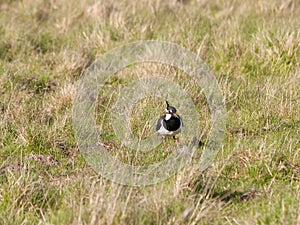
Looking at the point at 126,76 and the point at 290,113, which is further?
the point at 126,76

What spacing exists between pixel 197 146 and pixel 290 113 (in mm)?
1052

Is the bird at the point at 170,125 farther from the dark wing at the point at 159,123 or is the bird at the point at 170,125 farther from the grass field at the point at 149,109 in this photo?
the grass field at the point at 149,109

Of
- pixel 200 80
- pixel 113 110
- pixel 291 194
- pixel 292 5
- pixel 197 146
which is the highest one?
pixel 292 5

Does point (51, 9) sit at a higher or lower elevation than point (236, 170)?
higher

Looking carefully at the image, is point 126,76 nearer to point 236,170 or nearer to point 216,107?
point 216,107

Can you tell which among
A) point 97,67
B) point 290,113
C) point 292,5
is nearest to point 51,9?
point 97,67

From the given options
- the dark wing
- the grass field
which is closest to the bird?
the dark wing

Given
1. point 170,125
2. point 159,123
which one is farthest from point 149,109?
point 170,125

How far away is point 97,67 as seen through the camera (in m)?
6.81

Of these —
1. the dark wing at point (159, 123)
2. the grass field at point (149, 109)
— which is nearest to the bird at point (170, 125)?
the dark wing at point (159, 123)

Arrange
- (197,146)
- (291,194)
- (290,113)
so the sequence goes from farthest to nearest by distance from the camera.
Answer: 1. (290,113)
2. (197,146)
3. (291,194)

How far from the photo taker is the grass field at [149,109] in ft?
12.0

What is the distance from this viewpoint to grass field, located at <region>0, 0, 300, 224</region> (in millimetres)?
3660

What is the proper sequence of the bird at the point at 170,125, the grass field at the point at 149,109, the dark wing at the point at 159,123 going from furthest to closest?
1. the dark wing at the point at 159,123
2. the bird at the point at 170,125
3. the grass field at the point at 149,109
